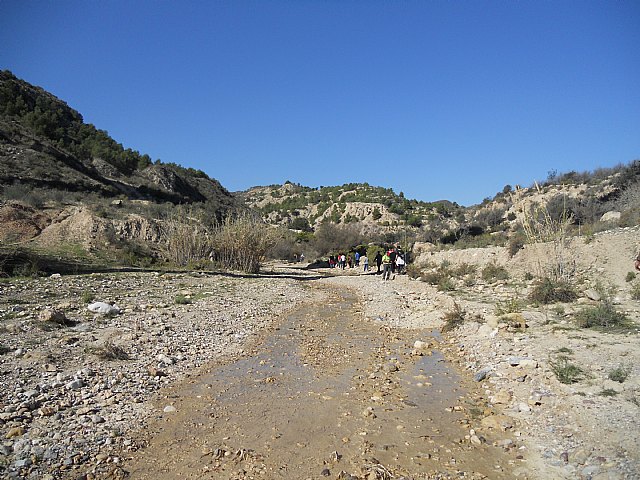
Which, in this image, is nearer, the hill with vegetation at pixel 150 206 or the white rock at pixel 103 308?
the white rock at pixel 103 308

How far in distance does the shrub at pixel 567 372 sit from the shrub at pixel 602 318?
9.19 ft

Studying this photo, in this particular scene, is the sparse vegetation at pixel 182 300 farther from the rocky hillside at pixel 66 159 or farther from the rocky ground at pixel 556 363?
the rocky hillside at pixel 66 159

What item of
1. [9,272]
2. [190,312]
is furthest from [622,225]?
[9,272]

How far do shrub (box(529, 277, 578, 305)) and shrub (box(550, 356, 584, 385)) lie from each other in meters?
5.98

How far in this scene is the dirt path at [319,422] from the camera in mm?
4605

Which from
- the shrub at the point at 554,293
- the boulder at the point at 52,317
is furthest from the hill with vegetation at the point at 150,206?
the boulder at the point at 52,317

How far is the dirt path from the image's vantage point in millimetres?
4605

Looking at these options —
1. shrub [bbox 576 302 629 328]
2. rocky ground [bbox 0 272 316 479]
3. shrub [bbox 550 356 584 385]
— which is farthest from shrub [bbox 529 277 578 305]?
rocky ground [bbox 0 272 316 479]

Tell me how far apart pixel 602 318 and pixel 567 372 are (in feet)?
11.3

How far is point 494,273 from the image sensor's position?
19.8m

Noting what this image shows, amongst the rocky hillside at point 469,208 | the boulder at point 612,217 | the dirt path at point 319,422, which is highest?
the rocky hillside at point 469,208

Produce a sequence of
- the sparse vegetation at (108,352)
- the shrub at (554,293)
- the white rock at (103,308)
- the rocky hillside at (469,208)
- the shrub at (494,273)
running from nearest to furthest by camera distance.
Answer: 1. the sparse vegetation at (108,352)
2. the white rock at (103,308)
3. the shrub at (554,293)
4. the shrub at (494,273)
5. the rocky hillside at (469,208)

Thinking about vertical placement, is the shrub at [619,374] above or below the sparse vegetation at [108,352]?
above

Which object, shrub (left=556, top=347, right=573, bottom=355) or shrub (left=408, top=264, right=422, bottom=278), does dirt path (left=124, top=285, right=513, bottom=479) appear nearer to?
shrub (left=556, top=347, right=573, bottom=355)
